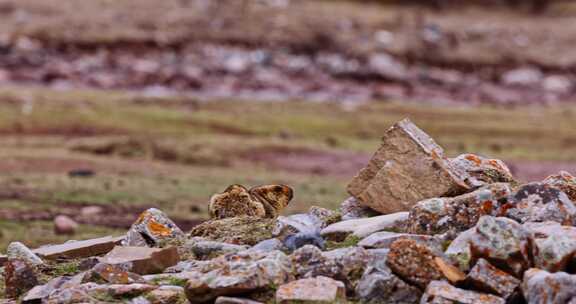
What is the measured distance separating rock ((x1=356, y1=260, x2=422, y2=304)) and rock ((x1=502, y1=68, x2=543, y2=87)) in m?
45.5

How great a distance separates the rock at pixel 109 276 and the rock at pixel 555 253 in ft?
8.56

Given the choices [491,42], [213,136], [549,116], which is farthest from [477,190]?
[491,42]

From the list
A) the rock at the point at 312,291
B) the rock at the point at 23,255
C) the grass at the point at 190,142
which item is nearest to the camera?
the rock at the point at 312,291

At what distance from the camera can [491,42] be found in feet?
186

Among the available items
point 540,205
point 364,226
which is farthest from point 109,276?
point 540,205

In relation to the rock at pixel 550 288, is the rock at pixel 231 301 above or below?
below

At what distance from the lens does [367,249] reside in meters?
7.70

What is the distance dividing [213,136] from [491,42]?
27.0 m

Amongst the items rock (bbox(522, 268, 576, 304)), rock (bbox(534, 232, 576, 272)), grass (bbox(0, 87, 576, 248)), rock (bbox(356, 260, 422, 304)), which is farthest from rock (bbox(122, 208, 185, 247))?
grass (bbox(0, 87, 576, 248))

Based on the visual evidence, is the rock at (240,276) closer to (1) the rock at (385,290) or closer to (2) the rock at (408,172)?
(1) the rock at (385,290)

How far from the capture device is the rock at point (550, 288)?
6.31m

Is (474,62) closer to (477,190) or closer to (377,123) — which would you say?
(377,123)

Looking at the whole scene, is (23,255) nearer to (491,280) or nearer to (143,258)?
(143,258)

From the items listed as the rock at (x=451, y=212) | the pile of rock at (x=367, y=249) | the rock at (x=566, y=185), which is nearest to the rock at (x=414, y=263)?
the pile of rock at (x=367, y=249)
